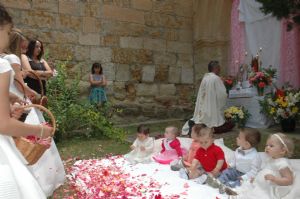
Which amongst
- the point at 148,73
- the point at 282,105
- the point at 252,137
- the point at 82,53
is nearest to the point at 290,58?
the point at 282,105

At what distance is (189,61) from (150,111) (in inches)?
64.2

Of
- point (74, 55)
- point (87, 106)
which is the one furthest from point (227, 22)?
point (87, 106)

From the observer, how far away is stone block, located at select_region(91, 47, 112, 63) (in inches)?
306

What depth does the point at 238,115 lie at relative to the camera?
6957mm

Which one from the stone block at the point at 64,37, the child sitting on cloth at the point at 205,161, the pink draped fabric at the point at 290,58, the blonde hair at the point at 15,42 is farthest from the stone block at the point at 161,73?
the blonde hair at the point at 15,42

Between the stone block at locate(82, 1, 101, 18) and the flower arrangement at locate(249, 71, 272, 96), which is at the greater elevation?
the stone block at locate(82, 1, 101, 18)

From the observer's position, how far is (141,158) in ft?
14.6

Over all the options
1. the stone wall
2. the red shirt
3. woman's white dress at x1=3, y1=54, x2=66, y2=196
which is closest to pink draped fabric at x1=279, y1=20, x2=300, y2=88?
the stone wall

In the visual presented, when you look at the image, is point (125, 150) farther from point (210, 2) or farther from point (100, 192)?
point (210, 2)

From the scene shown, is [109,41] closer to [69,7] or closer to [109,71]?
[109,71]

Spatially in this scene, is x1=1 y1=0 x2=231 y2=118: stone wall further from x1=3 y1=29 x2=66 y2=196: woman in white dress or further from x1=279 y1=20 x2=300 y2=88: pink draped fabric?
x1=3 y1=29 x2=66 y2=196: woman in white dress

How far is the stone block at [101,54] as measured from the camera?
7.78m

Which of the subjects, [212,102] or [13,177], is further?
[212,102]

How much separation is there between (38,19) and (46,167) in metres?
4.80
